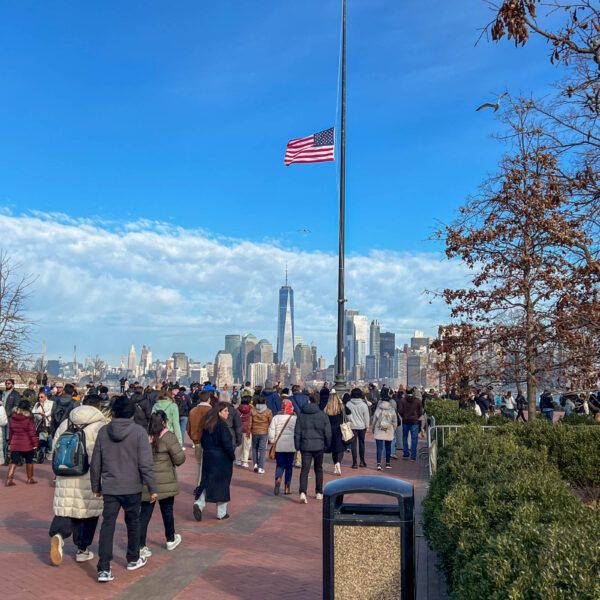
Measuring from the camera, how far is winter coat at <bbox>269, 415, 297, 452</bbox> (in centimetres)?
1147

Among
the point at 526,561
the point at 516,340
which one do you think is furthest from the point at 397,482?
the point at 516,340

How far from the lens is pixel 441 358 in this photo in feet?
46.1

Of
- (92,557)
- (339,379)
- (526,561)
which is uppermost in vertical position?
(339,379)

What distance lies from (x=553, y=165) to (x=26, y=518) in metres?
10.6

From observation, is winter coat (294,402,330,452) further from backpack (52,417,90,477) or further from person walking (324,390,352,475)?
backpack (52,417,90,477)

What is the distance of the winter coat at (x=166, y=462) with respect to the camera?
741 cm

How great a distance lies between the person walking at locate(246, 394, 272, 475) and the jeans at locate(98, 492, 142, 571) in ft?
22.8

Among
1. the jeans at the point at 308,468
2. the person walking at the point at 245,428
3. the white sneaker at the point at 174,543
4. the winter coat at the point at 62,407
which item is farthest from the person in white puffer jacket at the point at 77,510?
the person walking at the point at 245,428

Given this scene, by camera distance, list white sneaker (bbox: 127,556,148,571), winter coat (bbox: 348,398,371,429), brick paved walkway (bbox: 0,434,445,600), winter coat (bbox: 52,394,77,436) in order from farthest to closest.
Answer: winter coat (bbox: 348,398,371,429) → winter coat (bbox: 52,394,77,436) → white sneaker (bbox: 127,556,148,571) → brick paved walkway (bbox: 0,434,445,600)

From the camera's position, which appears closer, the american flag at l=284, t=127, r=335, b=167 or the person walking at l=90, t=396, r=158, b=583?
the person walking at l=90, t=396, r=158, b=583

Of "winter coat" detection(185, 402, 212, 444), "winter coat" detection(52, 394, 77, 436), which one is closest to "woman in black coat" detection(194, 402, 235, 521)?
"winter coat" detection(185, 402, 212, 444)

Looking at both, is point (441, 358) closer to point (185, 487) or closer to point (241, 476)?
point (241, 476)

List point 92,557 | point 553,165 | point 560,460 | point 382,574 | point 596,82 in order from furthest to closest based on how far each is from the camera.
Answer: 1. point 553,165
2. point 560,460
3. point 596,82
4. point 92,557
5. point 382,574

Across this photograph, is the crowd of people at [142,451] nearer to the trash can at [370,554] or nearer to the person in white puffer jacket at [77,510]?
the person in white puffer jacket at [77,510]
